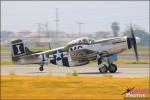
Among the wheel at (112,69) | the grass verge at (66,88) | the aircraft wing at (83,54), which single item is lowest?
the grass verge at (66,88)

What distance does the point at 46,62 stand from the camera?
1594 inches

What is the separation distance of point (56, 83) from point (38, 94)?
13.5 ft

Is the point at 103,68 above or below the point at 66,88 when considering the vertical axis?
above

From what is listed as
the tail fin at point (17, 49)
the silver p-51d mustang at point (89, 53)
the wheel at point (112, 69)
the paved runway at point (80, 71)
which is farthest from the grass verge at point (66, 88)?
the tail fin at point (17, 49)

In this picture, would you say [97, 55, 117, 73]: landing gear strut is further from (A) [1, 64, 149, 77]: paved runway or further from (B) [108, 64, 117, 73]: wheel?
(A) [1, 64, 149, 77]: paved runway

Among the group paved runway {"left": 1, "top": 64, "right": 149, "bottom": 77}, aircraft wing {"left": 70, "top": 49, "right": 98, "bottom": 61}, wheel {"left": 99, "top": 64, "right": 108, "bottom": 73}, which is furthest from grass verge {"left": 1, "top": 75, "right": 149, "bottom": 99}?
aircraft wing {"left": 70, "top": 49, "right": 98, "bottom": 61}

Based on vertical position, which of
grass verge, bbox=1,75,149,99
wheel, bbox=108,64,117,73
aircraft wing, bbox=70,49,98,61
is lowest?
grass verge, bbox=1,75,149,99

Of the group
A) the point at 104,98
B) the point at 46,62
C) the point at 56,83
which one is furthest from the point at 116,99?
the point at 46,62

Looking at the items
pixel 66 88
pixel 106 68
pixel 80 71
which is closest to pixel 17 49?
pixel 80 71

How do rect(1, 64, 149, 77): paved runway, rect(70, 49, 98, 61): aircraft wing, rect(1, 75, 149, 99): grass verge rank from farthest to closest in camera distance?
rect(70, 49, 98, 61): aircraft wing, rect(1, 64, 149, 77): paved runway, rect(1, 75, 149, 99): grass verge

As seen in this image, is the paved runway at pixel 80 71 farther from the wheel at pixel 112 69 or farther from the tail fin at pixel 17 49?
the tail fin at pixel 17 49

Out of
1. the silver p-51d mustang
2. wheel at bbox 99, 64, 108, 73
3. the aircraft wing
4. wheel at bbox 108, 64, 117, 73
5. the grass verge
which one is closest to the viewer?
the grass verge

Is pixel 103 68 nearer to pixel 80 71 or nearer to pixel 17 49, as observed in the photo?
pixel 80 71

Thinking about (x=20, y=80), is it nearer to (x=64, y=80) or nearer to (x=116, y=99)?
(x=64, y=80)
